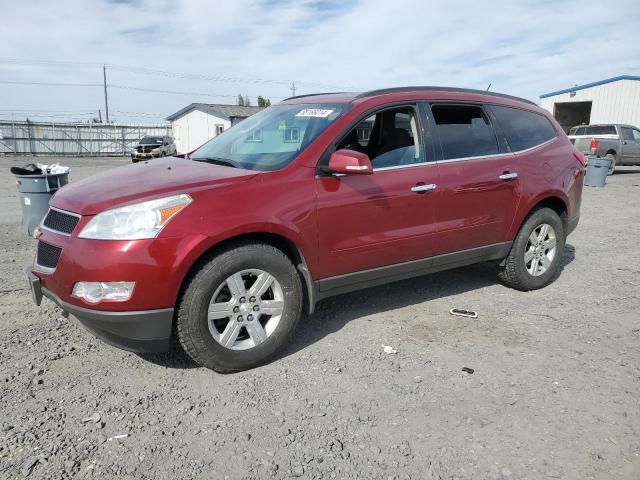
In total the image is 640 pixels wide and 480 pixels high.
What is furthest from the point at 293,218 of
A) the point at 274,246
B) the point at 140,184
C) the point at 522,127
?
the point at 522,127

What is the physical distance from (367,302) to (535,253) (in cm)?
176

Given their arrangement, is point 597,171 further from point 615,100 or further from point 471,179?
point 615,100

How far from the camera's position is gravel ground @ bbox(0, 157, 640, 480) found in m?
2.50

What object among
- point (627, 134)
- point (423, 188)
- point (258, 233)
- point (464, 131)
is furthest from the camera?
point (627, 134)

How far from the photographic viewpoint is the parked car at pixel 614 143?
19.2 meters

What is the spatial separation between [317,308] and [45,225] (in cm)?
223

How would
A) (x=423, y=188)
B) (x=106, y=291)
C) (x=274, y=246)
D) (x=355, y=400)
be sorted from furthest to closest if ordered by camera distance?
(x=423, y=188) < (x=274, y=246) < (x=355, y=400) < (x=106, y=291)

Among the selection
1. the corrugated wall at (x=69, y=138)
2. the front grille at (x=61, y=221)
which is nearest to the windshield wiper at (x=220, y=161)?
the front grille at (x=61, y=221)

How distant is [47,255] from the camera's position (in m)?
3.22

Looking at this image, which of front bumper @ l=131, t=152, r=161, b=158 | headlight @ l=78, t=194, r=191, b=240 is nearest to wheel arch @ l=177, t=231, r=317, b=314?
headlight @ l=78, t=194, r=191, b=240

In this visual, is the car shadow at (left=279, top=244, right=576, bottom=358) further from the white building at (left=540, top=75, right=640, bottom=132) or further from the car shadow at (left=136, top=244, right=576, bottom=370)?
the white building at (left=540, top=75, right=640, bottom=132)

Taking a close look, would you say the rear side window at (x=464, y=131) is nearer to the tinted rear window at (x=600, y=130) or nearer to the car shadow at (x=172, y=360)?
A: the car shadow at (x=172, y=360)

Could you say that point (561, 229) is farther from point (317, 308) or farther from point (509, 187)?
point (317, 308)

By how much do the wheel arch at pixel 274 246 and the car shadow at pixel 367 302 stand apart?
12.8 inches
